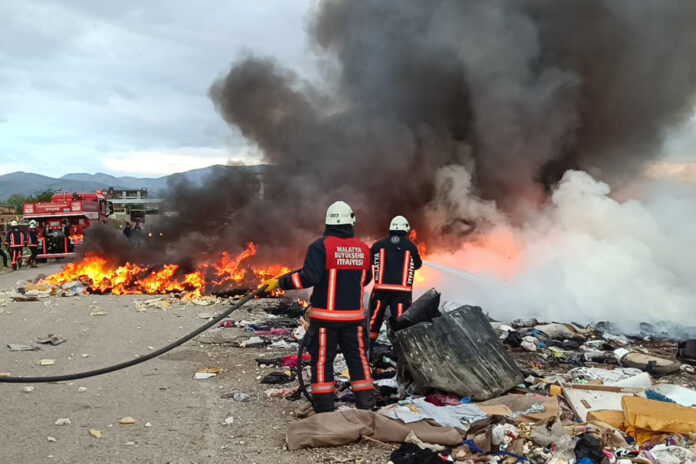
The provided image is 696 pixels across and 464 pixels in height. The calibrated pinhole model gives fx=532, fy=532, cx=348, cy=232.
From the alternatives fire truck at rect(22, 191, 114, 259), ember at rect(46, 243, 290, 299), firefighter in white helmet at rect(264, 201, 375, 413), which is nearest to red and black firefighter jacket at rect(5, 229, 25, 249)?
fire truck at rect(22, 191, 114, 259)

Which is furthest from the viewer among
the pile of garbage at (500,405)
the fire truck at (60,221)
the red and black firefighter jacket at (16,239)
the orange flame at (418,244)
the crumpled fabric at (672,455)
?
the fire truck at (60,221)

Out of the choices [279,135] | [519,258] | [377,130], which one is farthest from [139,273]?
[519,258]

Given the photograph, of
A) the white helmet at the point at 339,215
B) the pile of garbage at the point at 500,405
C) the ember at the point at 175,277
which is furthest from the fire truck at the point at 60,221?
the white helmet at the point at 339,215

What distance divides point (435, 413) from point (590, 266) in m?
6.42

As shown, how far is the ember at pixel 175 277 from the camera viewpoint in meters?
11.2

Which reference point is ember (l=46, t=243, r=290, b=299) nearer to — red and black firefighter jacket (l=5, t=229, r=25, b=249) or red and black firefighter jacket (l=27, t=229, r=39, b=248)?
red and black firefighter jacket (l=5, t=229, r=25, b=249)

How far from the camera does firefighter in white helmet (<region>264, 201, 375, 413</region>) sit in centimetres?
428

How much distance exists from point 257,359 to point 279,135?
10077 millimetres

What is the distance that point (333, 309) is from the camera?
170 inches

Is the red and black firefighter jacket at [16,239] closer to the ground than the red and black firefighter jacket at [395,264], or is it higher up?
closer to the ground

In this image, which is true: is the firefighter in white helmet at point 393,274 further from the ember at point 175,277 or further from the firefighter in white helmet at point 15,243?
the firefighter in white helmet at point 15,243

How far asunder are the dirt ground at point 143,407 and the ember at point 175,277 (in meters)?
3.19

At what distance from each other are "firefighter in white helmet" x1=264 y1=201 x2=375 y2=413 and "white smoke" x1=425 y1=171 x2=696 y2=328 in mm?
5364

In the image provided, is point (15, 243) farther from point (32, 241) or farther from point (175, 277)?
point (175, 277)
